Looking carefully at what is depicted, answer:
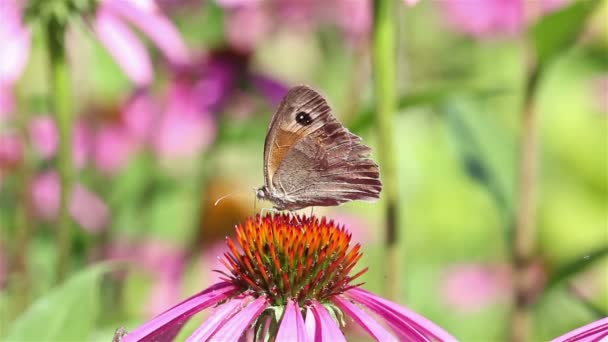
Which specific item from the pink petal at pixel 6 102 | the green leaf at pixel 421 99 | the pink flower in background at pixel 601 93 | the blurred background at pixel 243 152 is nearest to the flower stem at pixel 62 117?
the blurred background at pixel 243 152

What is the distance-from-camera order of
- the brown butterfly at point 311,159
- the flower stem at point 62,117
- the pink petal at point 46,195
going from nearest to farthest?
the brown butterfly at point 311,159
the flower stem at point 62,117
the pink petal at point 46,195

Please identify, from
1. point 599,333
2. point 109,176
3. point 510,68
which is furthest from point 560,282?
point 510,68

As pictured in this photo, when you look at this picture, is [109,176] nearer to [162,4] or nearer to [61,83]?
[162,4]

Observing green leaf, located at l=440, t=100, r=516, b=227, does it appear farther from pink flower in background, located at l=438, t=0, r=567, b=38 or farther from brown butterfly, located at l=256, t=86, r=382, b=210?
pink flower in background, located at l=438, t=0, r=567, b=38

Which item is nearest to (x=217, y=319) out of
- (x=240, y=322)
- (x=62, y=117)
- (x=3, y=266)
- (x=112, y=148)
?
(x=240, y=322)

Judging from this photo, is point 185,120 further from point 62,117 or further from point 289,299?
point 289,299

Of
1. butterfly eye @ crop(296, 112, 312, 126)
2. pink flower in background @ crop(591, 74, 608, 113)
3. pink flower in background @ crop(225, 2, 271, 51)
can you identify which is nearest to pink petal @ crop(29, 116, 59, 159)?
pink flower in background @ crop(225, 2, 271, 51)

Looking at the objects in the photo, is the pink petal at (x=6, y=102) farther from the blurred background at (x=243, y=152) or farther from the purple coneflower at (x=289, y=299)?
the purple coneflower at (x=289, y=299)
